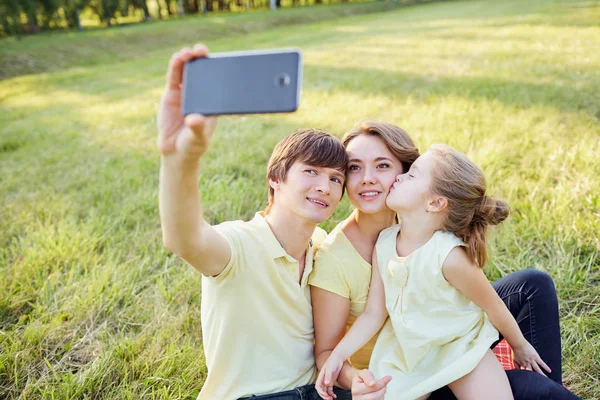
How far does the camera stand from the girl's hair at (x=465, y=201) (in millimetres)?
1821

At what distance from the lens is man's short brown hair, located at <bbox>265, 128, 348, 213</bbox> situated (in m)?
1.87

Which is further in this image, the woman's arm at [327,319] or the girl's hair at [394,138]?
the girl's hair at [394,138]

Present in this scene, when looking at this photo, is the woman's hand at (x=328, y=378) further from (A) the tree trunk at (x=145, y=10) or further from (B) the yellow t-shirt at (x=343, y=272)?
(A) the tree trunk at (x=145, y=10)

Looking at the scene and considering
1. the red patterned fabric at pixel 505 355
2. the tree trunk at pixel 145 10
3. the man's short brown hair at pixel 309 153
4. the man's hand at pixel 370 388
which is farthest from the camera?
the tree trunk at pixel 145 10

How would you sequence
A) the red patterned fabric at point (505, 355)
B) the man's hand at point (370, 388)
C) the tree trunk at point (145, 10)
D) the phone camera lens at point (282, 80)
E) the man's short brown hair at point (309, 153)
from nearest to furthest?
the phone camera lens at point (282, 80) → the man's hand at point (370, 388) → the man's short brown hair at point (309, 153) → the red patterned fabric at point (505, 355) → the tree trunk at point (145, 10)

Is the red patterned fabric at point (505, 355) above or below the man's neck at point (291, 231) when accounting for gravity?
below

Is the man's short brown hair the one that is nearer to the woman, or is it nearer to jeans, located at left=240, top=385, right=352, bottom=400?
the woman

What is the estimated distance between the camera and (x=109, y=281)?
278cm

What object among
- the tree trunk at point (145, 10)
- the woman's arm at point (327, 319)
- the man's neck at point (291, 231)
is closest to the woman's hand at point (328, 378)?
the woman's arm at point (327, 319)

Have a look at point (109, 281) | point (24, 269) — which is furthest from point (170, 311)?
point (24, 269)

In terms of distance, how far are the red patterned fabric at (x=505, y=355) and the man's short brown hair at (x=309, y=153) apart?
1.19 m

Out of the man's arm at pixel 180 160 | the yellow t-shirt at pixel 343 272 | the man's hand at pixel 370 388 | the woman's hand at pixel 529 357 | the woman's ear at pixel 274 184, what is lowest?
the woman's hand at pixel 529 357

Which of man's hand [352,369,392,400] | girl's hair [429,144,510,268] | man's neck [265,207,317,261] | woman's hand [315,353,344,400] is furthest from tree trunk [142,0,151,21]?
man's hand [352,369,392,400]

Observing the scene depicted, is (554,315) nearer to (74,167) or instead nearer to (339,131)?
(339,131)
